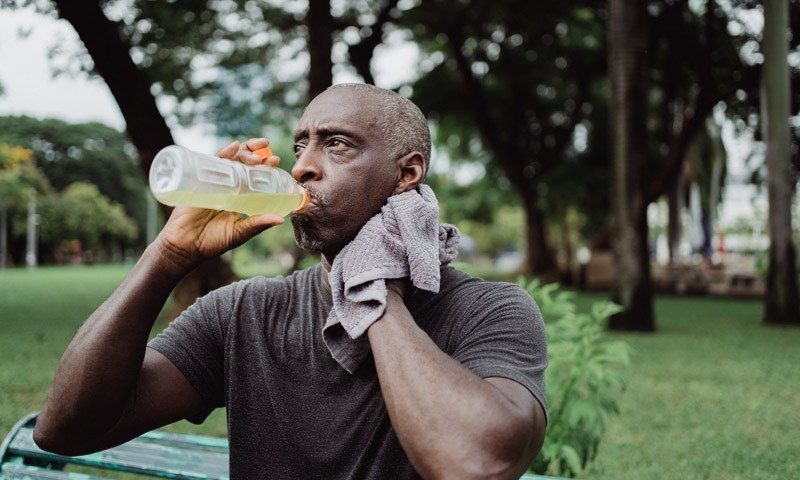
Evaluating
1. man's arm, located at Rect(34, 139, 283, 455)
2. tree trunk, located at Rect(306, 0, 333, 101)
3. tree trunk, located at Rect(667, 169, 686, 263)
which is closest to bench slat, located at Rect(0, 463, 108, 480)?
man's arm, located at Rect(34, 139, 283, 455)

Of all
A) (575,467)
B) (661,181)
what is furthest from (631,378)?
(661,181)

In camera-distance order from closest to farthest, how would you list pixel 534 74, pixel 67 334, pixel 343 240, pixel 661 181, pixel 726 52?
pixel 343 240 < pixel 67 334 < pixel 661 181 < pixel 726 52 < pixel 534 74

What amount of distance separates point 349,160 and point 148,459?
1.51 m

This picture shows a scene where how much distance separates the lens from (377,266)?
4.94 feet

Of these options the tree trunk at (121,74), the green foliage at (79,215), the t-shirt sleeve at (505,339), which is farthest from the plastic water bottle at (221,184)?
the green foliage at (79,215)

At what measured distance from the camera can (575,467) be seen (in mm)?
2945

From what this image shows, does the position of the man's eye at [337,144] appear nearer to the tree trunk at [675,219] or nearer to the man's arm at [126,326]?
the man's arm at [126,326]

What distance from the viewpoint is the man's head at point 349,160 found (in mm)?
1672

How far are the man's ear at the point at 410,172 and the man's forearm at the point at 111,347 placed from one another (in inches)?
22.9

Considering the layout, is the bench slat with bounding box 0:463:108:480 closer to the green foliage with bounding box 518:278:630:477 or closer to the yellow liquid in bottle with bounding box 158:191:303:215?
the yellow liquid in bottle with bounding box 158:191:303:215

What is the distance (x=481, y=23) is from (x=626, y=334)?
9.85m

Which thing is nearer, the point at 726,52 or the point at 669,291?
the point at 726,52

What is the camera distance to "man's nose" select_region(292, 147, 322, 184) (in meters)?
1.69

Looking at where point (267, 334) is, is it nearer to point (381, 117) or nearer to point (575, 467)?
point (381, 117)
